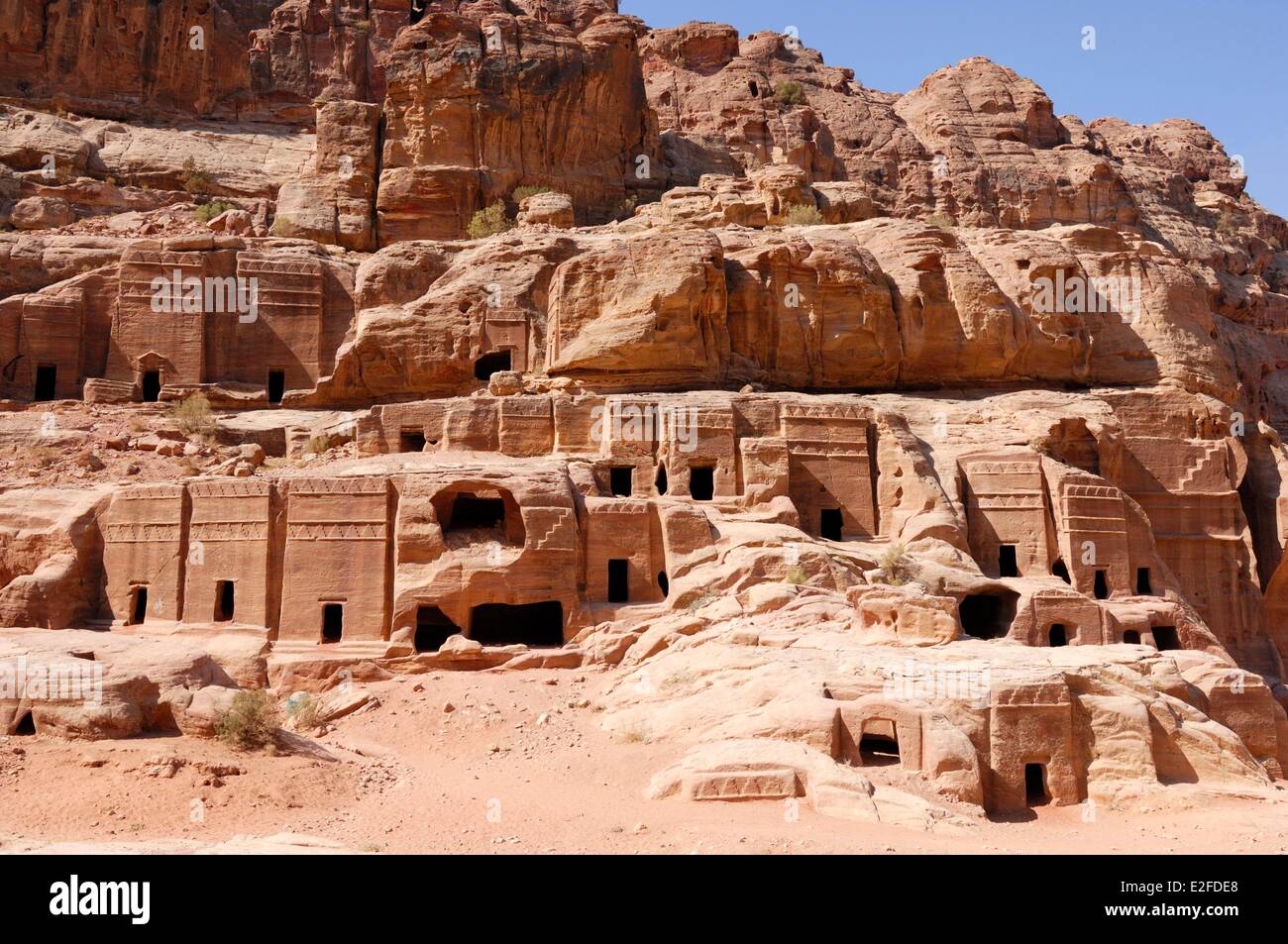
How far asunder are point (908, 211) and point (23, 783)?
45.8m

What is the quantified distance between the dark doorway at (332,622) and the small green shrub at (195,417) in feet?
33.1

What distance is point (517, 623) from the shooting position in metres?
27.6

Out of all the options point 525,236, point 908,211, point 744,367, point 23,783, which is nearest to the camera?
point 23,783

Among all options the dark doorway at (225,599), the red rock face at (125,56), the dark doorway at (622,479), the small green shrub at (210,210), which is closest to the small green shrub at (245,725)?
the dark doorway at (225,599)

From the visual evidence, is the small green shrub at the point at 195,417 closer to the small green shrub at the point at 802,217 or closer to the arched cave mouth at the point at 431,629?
the arched cave mouth at the point at 431,629

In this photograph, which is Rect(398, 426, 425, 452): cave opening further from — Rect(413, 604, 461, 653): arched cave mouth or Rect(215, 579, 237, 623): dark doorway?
Rect(215, 579, 237, 623): dark doorway

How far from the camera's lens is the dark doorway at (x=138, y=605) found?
25.5 metres

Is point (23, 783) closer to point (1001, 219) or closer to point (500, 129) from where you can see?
point (500, 129)

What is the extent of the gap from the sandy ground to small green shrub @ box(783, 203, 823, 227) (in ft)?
82.1

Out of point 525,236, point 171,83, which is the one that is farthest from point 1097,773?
point 171,83

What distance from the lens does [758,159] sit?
54469mm

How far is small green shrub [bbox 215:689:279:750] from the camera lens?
17344 mm

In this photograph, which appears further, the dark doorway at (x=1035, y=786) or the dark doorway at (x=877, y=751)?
the dark doorway at (x=1035, y=786)

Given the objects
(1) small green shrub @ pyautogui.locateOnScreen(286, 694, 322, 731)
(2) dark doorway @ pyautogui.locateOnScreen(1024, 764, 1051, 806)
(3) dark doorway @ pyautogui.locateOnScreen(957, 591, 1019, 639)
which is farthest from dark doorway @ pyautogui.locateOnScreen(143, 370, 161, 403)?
(2) dark doorway @ pyautogui.locateOnScreen(1024, 764, 1051, 806)
